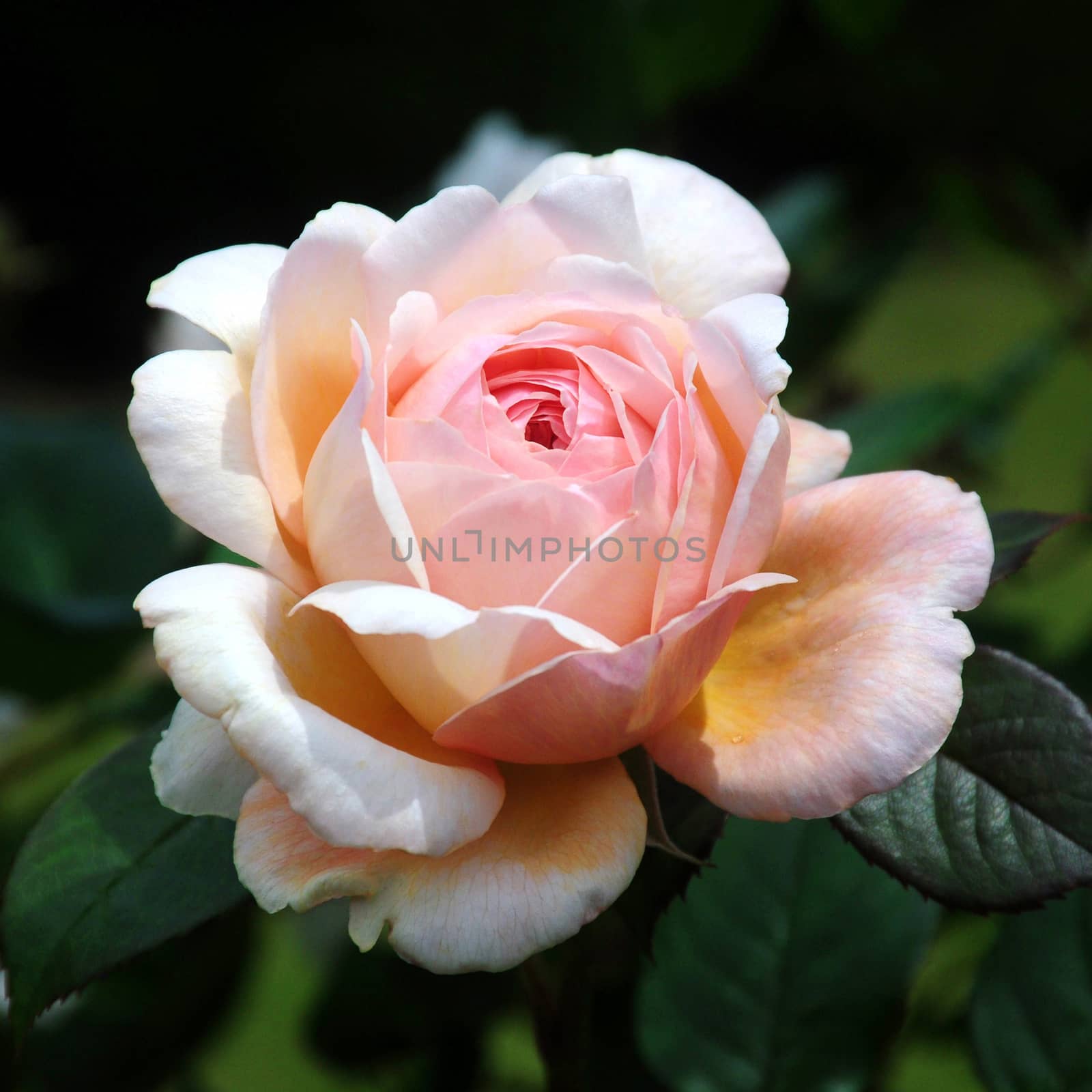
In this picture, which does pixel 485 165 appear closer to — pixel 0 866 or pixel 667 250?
pixel 667 250

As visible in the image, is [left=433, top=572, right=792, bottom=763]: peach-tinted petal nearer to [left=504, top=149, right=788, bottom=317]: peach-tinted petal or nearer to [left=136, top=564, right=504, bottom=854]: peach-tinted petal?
[left=136, top=564, right=504, bottom=854]: peach-tinted petal

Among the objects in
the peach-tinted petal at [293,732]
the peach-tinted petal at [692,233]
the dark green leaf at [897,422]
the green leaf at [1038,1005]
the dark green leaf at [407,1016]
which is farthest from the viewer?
the dark green leaf at [407,1016]

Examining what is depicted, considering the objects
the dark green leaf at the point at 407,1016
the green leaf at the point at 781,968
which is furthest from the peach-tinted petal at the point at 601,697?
the dark green leaf at the point at 407,1016

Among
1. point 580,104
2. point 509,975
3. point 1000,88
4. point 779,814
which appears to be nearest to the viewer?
point 779,814

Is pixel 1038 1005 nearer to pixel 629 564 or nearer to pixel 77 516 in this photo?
pixel 629 564

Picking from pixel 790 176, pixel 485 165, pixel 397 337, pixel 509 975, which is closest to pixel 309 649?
pixel 397 337

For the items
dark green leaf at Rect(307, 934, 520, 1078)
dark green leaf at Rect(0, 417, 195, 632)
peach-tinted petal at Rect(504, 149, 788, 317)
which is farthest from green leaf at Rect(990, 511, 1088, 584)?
dark green leaf at Rect(0, 417, 195, 632)

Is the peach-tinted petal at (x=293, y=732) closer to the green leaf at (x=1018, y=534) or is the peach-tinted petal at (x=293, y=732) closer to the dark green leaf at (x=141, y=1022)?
the green leaf at (x=1018, y=534)
